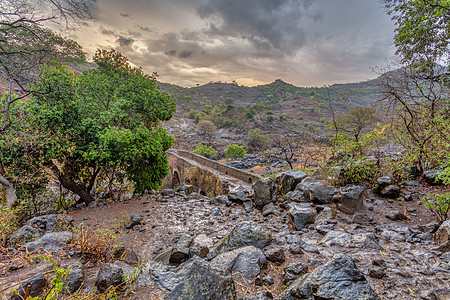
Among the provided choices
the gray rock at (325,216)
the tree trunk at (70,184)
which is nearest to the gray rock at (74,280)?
the gray rock at (325,216)

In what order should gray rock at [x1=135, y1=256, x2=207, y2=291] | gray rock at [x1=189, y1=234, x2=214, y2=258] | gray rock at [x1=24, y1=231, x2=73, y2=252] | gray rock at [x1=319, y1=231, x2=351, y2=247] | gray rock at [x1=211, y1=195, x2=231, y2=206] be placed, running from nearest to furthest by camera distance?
gray rock at [x1=135, y1=256, x2=207, y2=291] → gray rock at [x1=319, y1=231, x2=351, y2=247] → gray rock at [x1=189, y1=234, x2=214, y2=258] → gray rock at [x1=24, y1=231, x2=73, y2=252] → gray rock at [x1=211, y1=195, x2=231, y2=206]

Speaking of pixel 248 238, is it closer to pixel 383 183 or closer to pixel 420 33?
pixel 383 183

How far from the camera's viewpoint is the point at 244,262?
9.00ft

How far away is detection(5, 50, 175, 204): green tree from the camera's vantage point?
594 centimetres

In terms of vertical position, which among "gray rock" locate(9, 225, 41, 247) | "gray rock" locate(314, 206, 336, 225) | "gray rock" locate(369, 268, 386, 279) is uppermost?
"gray rock" locate(369, 268, 386, 279)

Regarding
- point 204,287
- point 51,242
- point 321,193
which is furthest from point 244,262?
point 51,242

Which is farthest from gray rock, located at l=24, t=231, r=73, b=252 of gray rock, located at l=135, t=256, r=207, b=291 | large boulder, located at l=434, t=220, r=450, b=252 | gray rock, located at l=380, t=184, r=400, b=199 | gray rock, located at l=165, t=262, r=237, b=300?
gray rock, located at l=380, t=184, r=400, b=199

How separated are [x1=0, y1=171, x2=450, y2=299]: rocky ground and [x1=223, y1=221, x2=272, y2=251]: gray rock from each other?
0.05 feet

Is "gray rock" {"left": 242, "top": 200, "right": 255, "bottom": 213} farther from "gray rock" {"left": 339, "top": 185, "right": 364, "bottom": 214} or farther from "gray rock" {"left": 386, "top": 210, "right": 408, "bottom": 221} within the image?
"gray rock" {"left": 386, "top": 210, "right": 408, "bottom": 221}

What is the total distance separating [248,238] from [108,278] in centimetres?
208

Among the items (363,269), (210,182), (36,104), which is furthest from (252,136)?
(363,269)

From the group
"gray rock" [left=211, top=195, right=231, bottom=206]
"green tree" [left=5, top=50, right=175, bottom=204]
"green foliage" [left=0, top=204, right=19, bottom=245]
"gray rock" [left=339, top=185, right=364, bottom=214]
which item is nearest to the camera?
"gray rock" [left=339, top=185, right=364, bottom=214]

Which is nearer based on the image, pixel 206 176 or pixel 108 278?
pixel 108 278

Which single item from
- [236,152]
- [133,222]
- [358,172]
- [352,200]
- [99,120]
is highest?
[99,120]
